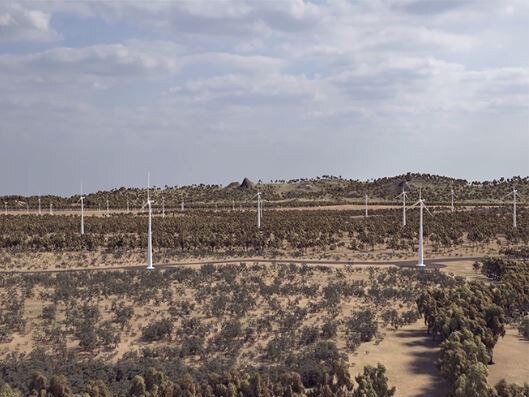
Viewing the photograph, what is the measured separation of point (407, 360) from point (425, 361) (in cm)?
68

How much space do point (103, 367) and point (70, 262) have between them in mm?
32614

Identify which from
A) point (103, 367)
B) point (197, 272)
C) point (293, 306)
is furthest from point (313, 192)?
point (103, 367)

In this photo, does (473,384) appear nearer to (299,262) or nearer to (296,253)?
(299,262)

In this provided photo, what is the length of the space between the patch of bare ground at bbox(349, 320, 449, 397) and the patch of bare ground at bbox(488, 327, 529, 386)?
220 cm

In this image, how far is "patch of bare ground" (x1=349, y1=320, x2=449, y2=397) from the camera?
2283 cm

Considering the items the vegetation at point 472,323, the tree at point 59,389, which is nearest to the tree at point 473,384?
the vegetation at point 472,323

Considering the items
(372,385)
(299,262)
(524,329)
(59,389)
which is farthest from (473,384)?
(299,262)

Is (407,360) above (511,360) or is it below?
above

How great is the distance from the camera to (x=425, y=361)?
1003 inches

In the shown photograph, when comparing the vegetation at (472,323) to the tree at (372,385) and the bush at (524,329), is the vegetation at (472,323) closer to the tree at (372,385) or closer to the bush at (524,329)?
the bush at (524,329)

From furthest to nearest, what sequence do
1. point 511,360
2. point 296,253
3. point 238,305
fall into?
1. point 296,253
2. point 238,305
3. point 511,360

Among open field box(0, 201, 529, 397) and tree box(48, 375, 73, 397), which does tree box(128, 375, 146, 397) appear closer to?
open field box(0, 201, 529, 397)

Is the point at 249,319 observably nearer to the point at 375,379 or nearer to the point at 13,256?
the point at 375,379

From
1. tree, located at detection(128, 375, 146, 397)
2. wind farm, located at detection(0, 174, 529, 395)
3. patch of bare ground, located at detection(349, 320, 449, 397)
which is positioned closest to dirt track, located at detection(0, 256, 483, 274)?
wind farm, located at detection(0, 174, 529, 395)
